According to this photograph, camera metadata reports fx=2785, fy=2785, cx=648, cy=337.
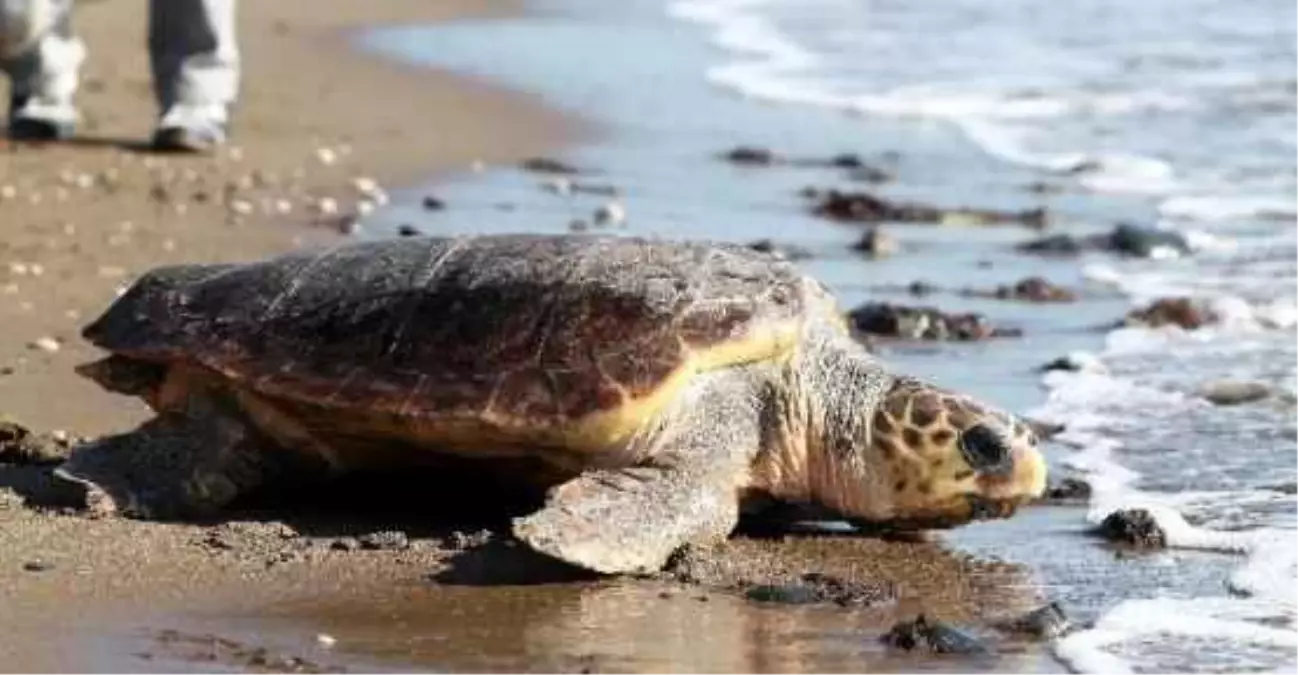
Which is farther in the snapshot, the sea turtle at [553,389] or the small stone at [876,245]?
the small stone at [876,245]

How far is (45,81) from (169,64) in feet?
1.55

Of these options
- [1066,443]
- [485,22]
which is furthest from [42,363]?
[485,22]

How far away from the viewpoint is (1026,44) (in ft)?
52.7

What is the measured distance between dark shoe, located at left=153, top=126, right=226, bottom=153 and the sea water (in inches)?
39.1

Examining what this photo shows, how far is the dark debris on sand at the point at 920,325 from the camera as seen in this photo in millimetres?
7637

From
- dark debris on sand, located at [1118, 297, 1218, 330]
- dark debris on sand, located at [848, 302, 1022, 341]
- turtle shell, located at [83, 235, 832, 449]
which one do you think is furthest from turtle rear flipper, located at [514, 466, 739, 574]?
dark debris on sand, located at [1118, 297, 1218, 330]

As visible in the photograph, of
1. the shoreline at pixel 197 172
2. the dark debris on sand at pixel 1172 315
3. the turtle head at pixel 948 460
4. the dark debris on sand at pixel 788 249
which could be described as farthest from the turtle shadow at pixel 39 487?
the dark debris on sand at pixel 788 249

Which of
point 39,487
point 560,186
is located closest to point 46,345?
point 39,487

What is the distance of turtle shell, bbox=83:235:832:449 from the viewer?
5.15 meters

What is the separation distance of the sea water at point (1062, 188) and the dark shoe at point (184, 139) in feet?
3.26

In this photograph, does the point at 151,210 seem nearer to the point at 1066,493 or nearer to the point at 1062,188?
the point at 1062,188

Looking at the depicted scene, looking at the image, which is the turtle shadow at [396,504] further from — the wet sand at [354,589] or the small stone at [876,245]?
the small stone at [876,245]

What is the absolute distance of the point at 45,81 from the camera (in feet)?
34.9

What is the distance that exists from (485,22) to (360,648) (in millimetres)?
14001
